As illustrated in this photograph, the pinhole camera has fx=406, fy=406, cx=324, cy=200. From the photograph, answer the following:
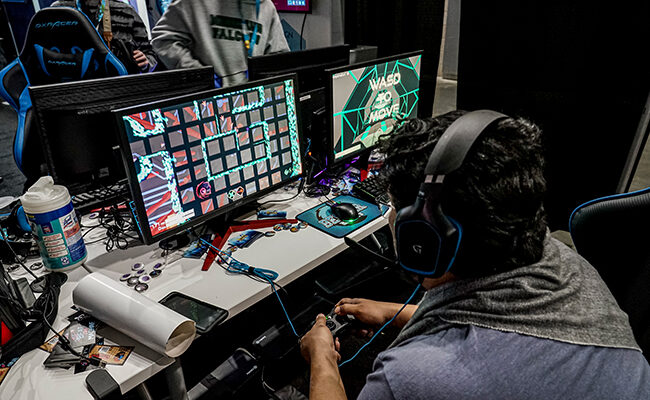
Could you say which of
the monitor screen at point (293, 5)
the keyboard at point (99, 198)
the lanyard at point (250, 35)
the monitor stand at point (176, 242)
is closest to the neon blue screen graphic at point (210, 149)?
the monitor stand at point (176, 242)

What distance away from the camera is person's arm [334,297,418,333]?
1182mm

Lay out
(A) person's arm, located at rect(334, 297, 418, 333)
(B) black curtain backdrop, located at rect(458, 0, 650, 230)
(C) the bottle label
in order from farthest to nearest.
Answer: (B) black curtain backdrop, located at rect(458, 0, 650, 230) < (A) person's arm, located at rect(334, 297, 418, 333) < (C) the bottle label

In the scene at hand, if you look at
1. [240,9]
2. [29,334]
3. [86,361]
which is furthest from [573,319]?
[240,9]

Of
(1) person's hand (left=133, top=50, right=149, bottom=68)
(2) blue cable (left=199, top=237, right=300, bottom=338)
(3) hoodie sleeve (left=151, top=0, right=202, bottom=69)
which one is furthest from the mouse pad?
(1) person's hand (left=133, top=50, right=149, bottom=68)

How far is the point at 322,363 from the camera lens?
0.99 metres

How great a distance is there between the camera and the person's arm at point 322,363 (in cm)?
90

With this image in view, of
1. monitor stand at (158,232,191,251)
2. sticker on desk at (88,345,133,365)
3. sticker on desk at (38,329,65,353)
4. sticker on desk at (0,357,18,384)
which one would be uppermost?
monitor stand at (158,232,191,251)

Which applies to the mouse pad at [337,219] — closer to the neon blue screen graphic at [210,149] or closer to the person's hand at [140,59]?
the neon blue screen graphic at [210,149]

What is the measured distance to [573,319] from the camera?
0.59 m

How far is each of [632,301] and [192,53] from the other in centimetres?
244

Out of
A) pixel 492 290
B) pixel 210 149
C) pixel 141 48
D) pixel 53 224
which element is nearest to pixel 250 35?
pixel 141 48

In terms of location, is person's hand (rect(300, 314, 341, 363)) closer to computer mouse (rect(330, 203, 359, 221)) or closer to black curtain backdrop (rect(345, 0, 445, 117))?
computer mouse (rect(330, 203, 359, 221))

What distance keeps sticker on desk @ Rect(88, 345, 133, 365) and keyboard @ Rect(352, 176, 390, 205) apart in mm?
954

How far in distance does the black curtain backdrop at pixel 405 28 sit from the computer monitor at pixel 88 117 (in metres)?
1.71
